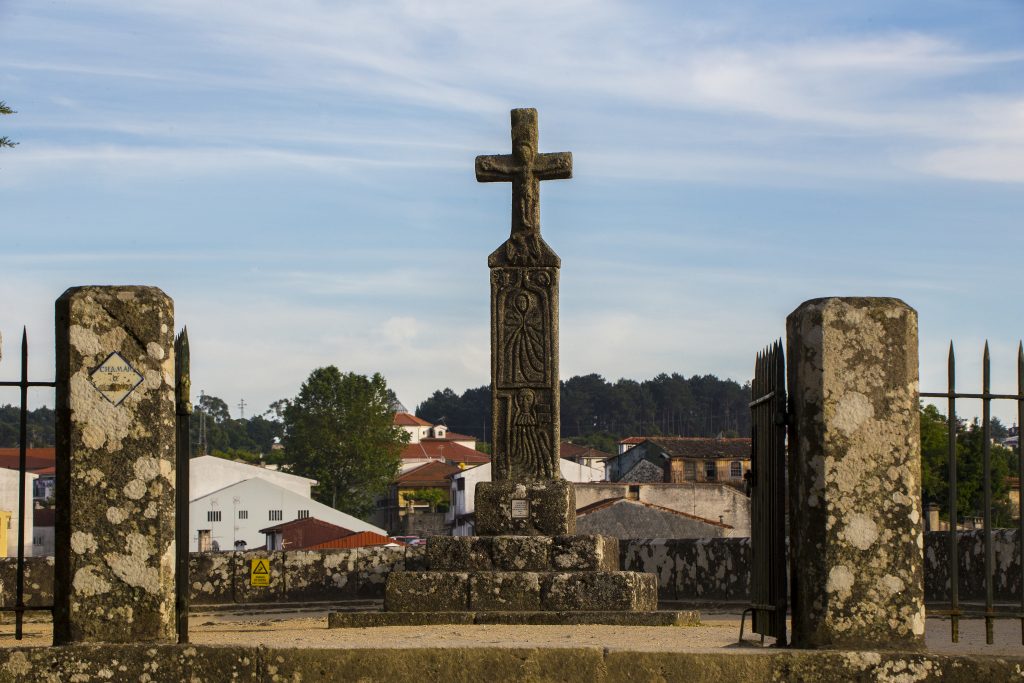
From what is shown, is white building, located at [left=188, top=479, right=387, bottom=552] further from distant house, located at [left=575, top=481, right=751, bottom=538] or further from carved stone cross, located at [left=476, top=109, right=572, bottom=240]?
carved stone cross, located at [left=476, top=109, right=572, bottom=240]

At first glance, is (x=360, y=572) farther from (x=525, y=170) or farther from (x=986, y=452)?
(x=986, y=452)

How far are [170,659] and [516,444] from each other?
6.86 metres

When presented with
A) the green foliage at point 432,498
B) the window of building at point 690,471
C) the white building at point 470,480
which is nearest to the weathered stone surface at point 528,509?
the white building at point 470,480

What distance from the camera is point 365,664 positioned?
5.79m

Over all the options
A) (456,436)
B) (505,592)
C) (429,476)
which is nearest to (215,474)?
(429,476)

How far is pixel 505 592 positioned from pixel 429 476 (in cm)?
9404

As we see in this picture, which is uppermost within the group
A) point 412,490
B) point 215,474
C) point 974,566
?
point 974,566

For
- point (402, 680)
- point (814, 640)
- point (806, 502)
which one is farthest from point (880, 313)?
point (402, 680)

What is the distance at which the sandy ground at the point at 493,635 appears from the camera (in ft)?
20.3

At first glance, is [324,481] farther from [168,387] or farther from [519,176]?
[168,387]

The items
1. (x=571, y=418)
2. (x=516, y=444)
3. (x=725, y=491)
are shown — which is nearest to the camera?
(x=516, y=444)

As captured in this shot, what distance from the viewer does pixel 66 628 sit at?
5.90 meters

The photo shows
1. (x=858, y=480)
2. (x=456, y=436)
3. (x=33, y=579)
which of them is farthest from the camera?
(x=456, y=436)

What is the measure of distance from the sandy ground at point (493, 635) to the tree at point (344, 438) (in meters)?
87.4
